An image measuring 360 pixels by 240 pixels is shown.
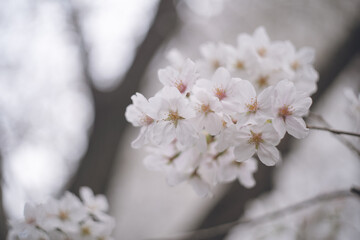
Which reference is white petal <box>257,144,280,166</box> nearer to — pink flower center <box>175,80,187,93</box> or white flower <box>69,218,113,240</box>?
pink flower center <box>175,80,187,93</box>

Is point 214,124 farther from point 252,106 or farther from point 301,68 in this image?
point 301,68

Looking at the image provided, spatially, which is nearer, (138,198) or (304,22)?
(304,22)

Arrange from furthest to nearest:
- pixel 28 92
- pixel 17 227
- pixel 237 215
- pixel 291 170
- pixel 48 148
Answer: pixel 291 170, pixel 48 148, pixel 28 92, pixel 237 215, pixel 17 227

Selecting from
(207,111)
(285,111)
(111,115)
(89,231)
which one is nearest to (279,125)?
(285,111)

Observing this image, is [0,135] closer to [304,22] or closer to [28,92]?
[28,92]

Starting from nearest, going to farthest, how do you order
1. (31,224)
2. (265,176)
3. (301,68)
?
1. (31,224)
2. (301,68)
3. (265,176)

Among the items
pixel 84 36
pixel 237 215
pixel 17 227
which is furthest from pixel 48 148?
pixel 17 227

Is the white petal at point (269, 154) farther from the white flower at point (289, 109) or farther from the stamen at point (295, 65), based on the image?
the stamen at point (295, 65)
